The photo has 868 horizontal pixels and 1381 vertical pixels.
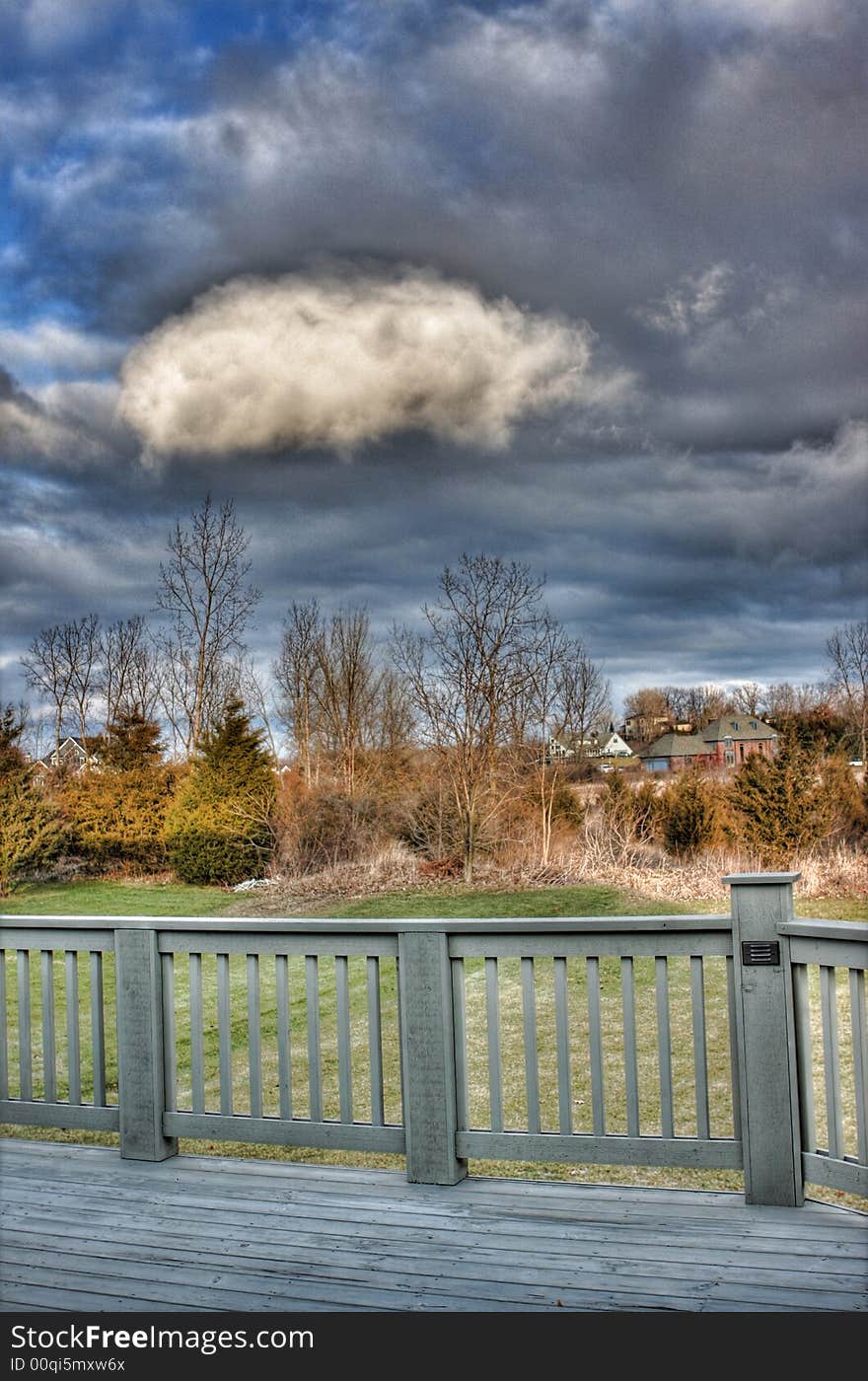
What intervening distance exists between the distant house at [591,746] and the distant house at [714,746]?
0.41 meters

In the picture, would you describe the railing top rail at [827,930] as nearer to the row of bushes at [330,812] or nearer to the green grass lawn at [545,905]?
the green grass lawn at [545,905]

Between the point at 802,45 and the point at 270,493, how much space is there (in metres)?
11.5

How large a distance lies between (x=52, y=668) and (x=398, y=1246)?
15465mm

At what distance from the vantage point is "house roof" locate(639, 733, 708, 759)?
14898mm

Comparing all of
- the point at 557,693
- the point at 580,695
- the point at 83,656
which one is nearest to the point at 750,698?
the point at 580,695

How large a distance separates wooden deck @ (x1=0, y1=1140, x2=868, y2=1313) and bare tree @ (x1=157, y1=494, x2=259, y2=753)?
13281mm

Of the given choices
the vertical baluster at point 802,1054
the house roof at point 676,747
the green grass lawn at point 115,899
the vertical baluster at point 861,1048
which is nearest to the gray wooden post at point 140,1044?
the vertical baluster at point 802,1054

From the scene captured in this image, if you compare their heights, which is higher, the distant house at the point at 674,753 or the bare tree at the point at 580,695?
the bare tree at the point at 580,695

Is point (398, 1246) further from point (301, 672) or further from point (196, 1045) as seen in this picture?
point (301, 672)

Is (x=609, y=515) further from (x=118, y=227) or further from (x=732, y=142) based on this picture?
(x=118, y=227)

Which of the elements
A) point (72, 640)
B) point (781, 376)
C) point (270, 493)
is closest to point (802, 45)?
point (781, 376)

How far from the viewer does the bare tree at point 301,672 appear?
1530 cm

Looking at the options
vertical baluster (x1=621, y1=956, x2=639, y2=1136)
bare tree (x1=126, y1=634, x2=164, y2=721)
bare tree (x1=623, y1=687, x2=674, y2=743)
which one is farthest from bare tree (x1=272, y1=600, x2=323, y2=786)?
vertical baluster (x1=621, y1=956, x2=639, y2=1136)

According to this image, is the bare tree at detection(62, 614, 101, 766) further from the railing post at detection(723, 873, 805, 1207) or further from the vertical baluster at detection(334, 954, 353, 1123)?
the railing post at detection(723, 873, 805, 1207)
